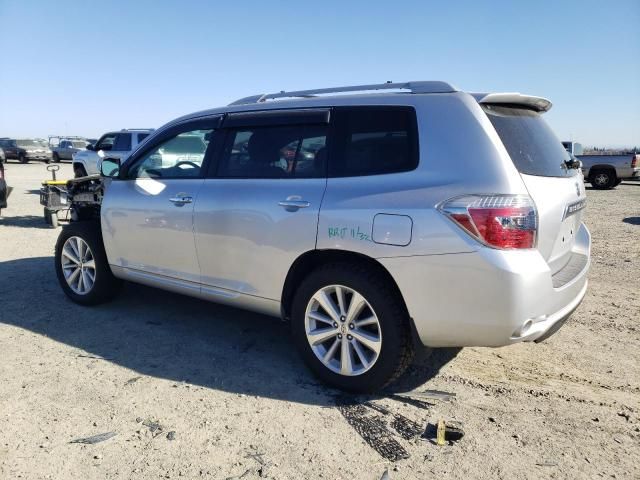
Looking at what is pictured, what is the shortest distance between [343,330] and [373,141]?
1221mm

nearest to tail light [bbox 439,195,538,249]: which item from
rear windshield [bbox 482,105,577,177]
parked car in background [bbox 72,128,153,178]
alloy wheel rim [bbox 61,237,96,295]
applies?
rear windshield [bbox 482,105,577,177]

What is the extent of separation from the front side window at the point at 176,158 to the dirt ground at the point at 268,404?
133 cm

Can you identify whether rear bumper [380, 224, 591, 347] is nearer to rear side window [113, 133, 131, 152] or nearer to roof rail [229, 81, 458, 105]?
roof rail [229, 81, 458, 105]

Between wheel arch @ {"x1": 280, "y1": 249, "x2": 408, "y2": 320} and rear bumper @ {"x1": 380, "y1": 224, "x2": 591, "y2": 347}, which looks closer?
rear bumper @ {"x1": 380, "y1": 224, "x2": 591, "y2": 347}

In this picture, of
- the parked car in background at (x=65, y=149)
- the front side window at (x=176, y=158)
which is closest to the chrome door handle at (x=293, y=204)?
the front side window at (x=176, y=158)

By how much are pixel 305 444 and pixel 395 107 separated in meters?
2.06

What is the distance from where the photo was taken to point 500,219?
8.82 feet

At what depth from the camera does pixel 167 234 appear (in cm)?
412

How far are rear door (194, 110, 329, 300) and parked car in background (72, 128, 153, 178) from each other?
1123 cm

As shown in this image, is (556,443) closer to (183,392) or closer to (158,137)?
(183,392)

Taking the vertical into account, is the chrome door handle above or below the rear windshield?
below

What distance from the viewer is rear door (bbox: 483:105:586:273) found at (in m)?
2.86

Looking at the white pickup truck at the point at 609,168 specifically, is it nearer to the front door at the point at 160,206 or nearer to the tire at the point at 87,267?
the front door at the point at 160,206

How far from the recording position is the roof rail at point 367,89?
3.15m
